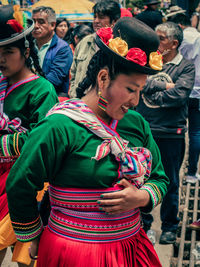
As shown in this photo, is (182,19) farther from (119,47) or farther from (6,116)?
(119,47)

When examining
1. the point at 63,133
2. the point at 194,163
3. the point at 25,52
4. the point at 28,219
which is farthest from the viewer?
the point at 194,163

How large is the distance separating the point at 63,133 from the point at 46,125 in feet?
0.28

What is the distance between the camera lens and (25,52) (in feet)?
9.32

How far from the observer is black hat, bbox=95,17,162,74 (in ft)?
6.16

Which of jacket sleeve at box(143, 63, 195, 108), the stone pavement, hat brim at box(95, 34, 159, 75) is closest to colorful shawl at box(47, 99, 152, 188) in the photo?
hat brim at box(95, 34, 159, 75)

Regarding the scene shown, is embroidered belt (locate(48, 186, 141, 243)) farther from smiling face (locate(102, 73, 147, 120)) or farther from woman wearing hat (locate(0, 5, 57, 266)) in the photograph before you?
woman wearing hat (locate(0, 5, 57, 266))

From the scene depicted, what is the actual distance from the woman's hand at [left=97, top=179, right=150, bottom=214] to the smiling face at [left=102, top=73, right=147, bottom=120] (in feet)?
1.11

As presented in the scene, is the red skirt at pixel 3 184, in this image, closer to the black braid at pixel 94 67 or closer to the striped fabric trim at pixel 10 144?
the striped fabric trim at pixel 10 144

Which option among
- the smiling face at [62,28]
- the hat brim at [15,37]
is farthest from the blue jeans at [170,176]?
the smiling face at [62,28]

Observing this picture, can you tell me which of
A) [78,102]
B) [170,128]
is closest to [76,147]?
[78,102]

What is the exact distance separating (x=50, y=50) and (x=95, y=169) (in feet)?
11.8

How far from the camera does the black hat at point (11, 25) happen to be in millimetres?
2678

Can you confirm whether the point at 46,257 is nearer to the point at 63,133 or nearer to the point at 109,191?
the point at 109,191

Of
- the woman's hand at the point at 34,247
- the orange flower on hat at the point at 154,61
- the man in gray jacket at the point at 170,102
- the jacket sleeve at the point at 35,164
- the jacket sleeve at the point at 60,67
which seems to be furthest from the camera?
the jacket sleeve at the point at 60,67
